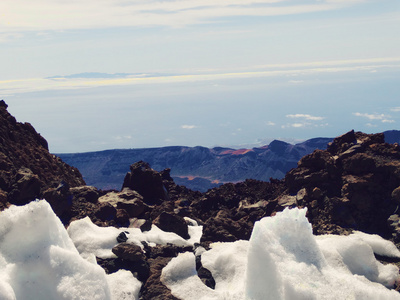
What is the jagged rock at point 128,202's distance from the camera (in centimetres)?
1869

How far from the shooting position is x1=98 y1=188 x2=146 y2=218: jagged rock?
18688mm

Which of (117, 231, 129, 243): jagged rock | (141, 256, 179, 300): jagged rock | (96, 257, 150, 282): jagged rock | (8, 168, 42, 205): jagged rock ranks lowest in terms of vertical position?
(141, 256, 179, 300): jagged rock

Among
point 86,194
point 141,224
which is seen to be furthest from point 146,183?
point 141,224

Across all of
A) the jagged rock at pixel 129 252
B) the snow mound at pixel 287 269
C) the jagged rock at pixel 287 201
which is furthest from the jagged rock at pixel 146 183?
the jagged rock at pixel 129 252

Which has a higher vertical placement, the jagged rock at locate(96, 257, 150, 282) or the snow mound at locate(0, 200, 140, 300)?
the snow mound at locate(0, 200, 140, 300)

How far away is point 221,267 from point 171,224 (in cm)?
378

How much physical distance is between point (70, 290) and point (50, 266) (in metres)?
0.68

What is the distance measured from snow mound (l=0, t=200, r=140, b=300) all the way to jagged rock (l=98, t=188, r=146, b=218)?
7.62 meters

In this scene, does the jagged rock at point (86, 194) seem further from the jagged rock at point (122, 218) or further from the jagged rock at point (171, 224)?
the jagged rock at point (171, 224)

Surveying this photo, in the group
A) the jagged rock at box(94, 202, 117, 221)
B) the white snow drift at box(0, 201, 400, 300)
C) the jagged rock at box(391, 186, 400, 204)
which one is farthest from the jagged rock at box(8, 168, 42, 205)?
the jagged rock at box(391, 186, 400, 204)

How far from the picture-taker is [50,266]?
33.7 feet

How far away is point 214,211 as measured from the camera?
907 inches

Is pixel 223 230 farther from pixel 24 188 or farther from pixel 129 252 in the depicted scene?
pixel 24 188

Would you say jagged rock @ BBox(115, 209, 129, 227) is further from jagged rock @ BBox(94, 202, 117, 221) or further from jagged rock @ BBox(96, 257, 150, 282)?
jagged rock @ BBox(96, 257, 150, 282)
